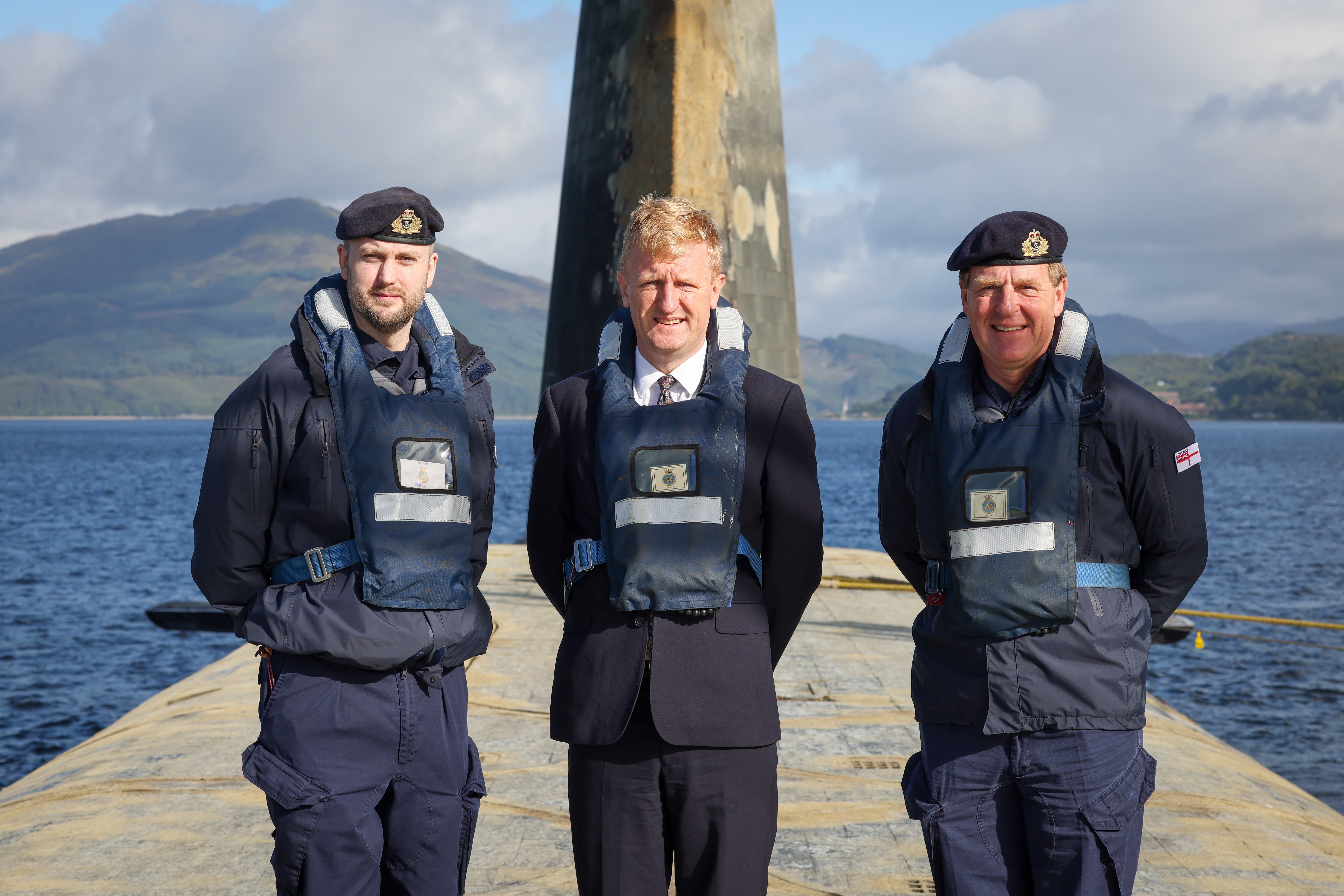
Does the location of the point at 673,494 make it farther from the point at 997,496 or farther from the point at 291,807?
the point at 291,807

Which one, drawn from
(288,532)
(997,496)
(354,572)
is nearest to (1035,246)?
(997,496)

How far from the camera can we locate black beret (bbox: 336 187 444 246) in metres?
2.67

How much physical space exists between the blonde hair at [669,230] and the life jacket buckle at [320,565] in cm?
100

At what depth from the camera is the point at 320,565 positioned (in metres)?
2.56

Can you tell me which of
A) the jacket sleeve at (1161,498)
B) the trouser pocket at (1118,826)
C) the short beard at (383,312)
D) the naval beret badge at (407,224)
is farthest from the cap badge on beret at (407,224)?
the trouser pocket at (1118,826)

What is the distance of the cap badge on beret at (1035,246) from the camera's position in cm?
252

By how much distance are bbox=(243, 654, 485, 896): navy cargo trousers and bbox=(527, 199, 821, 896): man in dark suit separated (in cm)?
32

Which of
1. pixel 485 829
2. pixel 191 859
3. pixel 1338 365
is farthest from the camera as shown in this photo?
pixel 1338 365

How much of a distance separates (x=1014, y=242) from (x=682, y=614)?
1.15m

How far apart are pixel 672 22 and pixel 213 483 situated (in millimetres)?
7078

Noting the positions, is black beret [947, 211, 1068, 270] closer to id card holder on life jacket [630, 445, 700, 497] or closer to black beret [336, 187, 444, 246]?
id card holder on life jacket [630, 445, 700, 497]

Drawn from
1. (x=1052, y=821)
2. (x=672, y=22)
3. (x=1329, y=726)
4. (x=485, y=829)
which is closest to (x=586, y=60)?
(x=672, y=22)

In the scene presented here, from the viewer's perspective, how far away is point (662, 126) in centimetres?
873

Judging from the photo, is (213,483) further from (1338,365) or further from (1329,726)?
(1338,365)
